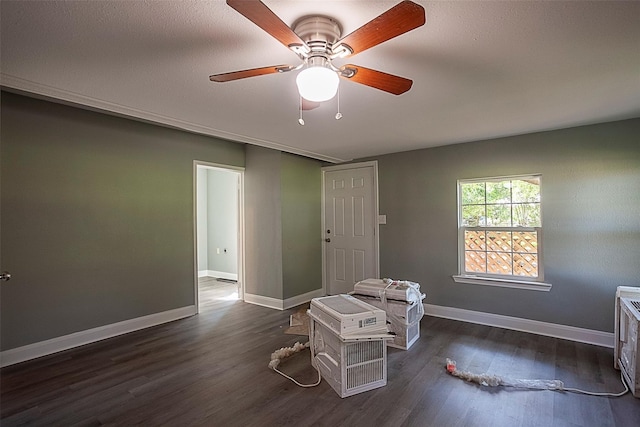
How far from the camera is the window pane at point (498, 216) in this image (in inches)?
147

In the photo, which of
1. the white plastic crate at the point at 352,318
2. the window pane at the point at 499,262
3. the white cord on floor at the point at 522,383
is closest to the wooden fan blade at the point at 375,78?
the white plastic crate at the point at 352,318

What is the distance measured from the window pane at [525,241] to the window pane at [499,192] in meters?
0.41

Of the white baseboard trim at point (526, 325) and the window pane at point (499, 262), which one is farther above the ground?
the window pane at point (499, 262)

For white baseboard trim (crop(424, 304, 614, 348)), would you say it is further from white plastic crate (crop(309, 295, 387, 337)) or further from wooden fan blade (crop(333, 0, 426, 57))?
wooden fan blade (crop(333, 0, 426, 57))

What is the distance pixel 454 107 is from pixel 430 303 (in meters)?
2.60

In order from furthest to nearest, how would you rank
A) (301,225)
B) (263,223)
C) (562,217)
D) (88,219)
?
(301,225) → (263,223) → (562,217) → (88,219)

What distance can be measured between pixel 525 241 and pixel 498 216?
39 centimetres

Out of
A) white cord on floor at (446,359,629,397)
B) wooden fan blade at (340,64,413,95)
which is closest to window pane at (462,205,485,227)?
white cord on floor at (446,359,629,397)

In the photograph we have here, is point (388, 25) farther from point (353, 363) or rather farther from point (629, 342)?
point (629, 342)

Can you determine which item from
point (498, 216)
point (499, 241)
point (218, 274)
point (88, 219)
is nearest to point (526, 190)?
point (498, 216)

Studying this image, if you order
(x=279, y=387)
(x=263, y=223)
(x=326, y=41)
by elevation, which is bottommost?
(x=279, y=387)

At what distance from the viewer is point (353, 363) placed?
234 cm

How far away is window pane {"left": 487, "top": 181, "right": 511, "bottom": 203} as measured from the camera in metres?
3.75

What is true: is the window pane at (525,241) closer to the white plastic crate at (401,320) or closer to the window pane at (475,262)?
the window pane at (475,262)
